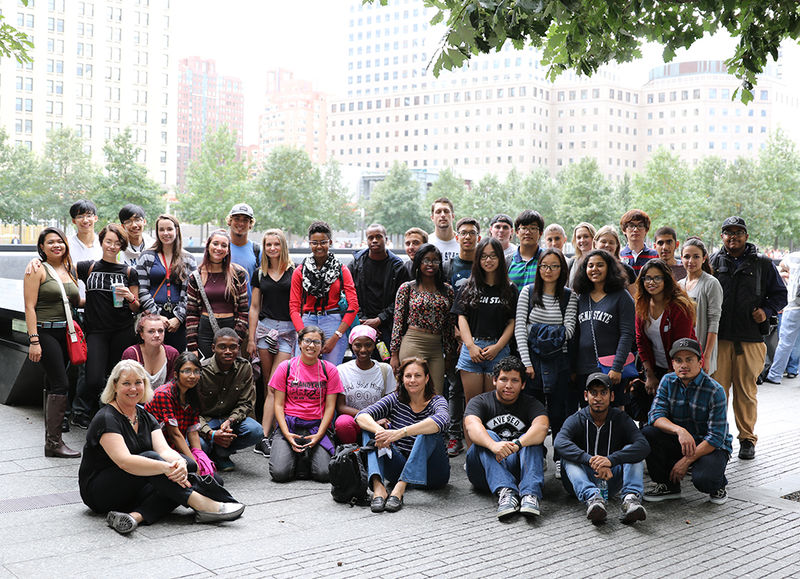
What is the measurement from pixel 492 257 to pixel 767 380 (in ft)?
25.6

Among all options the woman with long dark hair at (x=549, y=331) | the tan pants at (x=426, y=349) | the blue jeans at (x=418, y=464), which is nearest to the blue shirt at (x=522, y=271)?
the woman with long dark hair at (x=549, y=331)

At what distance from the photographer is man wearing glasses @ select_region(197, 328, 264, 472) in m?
6.94

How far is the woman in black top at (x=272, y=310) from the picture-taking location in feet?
26.6

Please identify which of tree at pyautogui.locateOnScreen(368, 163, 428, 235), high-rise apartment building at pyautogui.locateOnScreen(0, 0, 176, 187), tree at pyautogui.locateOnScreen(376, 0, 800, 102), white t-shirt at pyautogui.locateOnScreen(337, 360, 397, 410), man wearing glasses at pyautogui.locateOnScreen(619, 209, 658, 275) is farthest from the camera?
high-rise apartment building at pyautogui.locateOnScreen(0, 0, 176, 187)

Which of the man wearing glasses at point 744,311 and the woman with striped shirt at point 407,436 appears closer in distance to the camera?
the woman with striped shirt at point 407,436

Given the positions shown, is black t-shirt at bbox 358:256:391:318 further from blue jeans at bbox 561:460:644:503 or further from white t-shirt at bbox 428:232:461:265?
blue jeans at bbox 561:460:644:503

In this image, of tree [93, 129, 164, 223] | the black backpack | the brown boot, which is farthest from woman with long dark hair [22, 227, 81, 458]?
tree [93, 129, 164, 223]

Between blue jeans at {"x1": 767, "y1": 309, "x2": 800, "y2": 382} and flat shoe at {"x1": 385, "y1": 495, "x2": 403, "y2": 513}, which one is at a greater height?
blue jeans at {"x1": 767, "y1": 309, "x2": 800, "y2": 382}

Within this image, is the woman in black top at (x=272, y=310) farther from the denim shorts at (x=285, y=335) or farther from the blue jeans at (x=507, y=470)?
the blue jeans at (x=507, y=470)

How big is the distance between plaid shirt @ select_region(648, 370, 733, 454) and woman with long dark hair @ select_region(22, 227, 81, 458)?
205 inches

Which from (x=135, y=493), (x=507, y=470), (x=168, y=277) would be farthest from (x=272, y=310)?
(x=507, y=470)

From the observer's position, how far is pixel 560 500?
6398 mm

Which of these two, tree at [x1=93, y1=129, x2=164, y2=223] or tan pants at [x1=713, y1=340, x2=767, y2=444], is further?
tree at [x1=93, y1=129, x2=164, y2=223]

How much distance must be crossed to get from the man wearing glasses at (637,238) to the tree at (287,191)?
57.1 metres
